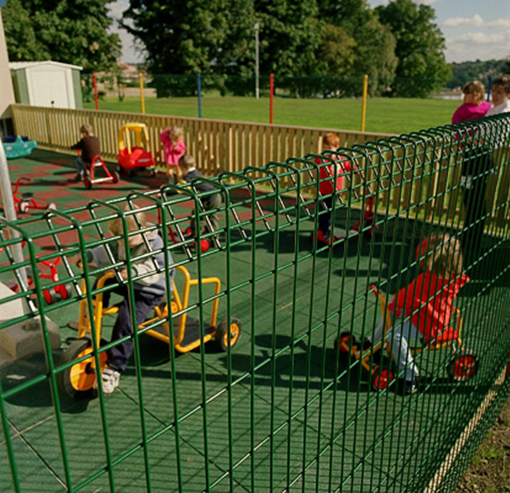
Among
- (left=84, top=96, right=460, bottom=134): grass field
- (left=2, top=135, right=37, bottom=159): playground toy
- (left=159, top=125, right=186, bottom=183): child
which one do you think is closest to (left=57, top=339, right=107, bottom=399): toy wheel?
(left=159, top=125, right=186, bottom=183): child

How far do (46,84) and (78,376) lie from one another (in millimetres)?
16126

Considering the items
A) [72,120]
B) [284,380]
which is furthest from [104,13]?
[284,380]

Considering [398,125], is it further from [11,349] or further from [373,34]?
[373,34]

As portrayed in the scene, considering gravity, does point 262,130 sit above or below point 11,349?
above

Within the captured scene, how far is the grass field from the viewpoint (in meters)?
24.7

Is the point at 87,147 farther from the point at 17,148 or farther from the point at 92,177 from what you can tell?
the point at 17,148

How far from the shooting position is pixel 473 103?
218 inches

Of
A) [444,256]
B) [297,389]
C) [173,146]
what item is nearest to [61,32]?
[173,146]

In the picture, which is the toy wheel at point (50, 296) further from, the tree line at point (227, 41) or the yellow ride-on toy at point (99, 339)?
the tree line at point (227, 41)

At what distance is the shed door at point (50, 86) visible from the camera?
16.5m

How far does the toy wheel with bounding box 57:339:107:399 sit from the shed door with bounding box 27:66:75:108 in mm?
15485

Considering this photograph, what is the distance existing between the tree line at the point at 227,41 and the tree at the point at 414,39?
4.35 meters

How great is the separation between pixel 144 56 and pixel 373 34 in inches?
1305

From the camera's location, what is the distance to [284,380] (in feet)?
11.9
